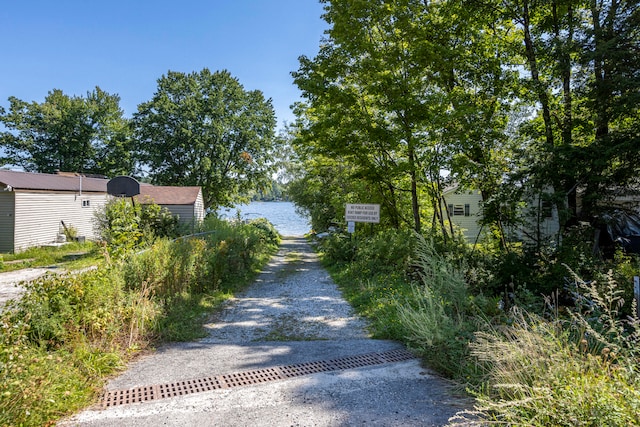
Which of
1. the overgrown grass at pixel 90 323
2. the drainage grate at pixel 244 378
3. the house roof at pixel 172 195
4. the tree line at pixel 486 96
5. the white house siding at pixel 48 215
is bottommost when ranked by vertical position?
the drainage grate at pixel 244 378

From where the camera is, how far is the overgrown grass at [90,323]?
103 inches

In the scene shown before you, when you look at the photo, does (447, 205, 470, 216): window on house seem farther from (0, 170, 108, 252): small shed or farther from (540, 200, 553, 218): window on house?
(0, 170, 108, 252): small shed

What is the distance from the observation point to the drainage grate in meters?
3.07

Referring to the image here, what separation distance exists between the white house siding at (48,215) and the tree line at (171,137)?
10.1 m

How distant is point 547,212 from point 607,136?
1.72 meters

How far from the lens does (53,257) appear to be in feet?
41.7

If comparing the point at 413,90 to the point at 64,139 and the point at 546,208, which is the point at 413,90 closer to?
the point at 546,208

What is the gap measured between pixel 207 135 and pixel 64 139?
1499 cm

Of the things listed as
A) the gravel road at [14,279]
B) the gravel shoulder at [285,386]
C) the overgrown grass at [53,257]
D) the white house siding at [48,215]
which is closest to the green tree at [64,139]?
the white house siding at [48,215]

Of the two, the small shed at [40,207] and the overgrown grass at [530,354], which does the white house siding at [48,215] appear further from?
the overgrown grass at [530,354]

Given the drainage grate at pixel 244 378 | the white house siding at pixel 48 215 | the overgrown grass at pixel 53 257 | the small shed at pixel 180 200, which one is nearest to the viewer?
the drainage grate at pixel 244 378

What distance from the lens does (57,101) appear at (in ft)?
114

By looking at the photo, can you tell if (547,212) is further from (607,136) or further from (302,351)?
(302,351)

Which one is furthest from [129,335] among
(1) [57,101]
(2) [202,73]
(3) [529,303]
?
(1) [57,101]
